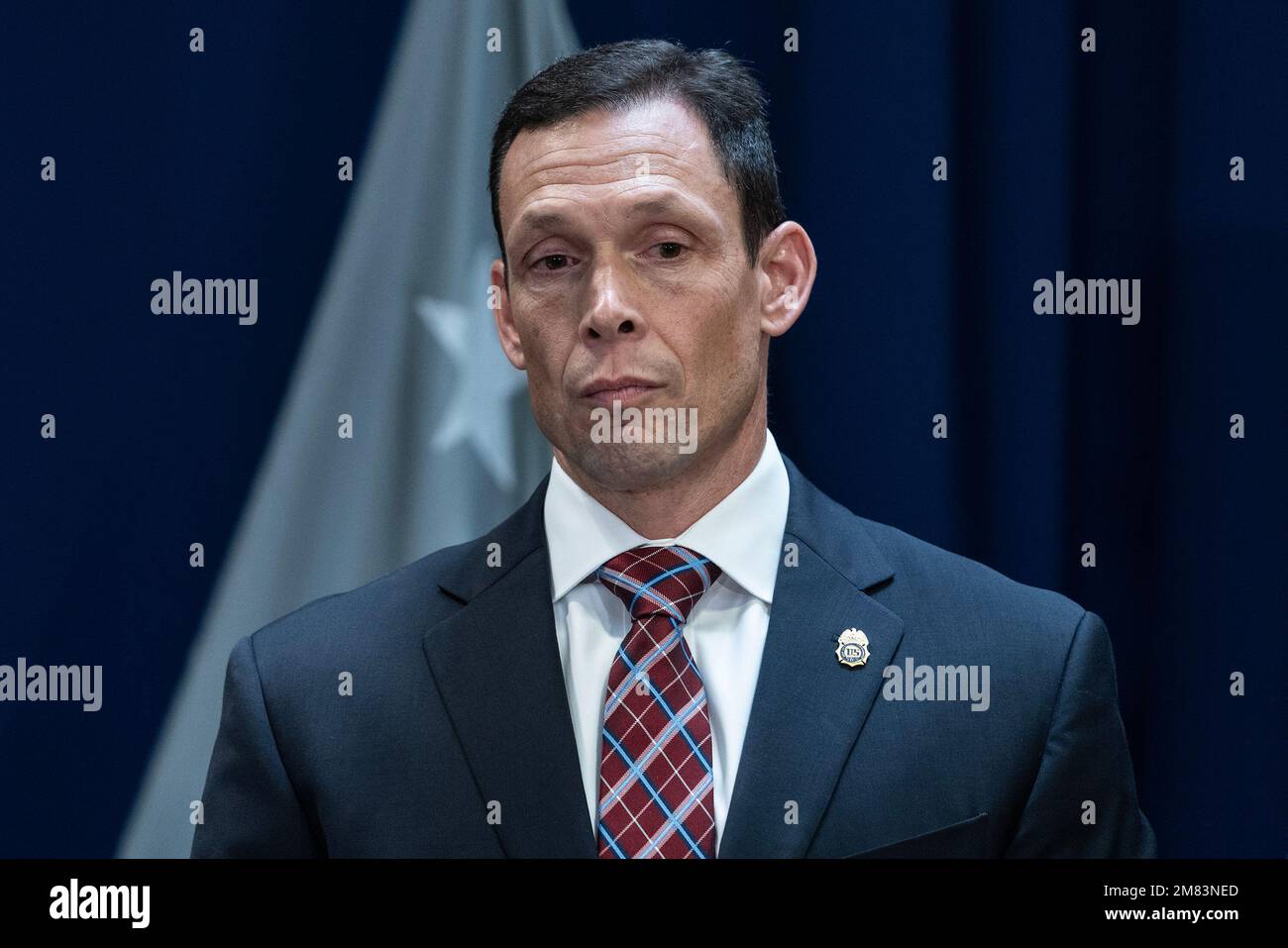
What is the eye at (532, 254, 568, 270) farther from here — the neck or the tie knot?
the tie knot

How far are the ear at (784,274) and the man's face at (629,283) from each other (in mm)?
103

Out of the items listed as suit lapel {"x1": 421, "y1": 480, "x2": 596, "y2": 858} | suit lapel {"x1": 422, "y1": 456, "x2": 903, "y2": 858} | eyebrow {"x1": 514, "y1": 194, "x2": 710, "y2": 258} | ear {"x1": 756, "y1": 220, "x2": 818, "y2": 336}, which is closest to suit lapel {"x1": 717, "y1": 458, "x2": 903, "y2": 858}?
suit lapel {"x1": 422, "y1": 456, "x2": 903, "y2": 858}

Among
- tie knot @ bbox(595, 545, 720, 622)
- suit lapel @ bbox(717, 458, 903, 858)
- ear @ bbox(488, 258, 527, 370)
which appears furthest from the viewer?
ear @ bbox(488, 258, 527, 370)

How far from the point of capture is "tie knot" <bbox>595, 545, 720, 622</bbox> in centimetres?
225

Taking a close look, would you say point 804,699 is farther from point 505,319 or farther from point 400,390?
point 400,390

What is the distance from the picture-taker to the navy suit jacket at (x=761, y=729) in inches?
85.7

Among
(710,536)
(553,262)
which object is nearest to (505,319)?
(553,262)

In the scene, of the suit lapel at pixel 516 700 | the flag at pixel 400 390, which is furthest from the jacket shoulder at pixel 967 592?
the flag at pixel 400 390

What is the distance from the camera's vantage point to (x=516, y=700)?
221cm

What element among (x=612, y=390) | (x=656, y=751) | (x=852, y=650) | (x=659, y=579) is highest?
(x=612, y=390)

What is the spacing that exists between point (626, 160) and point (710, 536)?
2.01 ft

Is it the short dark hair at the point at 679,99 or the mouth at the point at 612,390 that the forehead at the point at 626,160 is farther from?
the mouth at the point at 612,390

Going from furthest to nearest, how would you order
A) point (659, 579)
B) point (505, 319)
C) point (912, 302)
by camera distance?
point (912, 302)
point (505, 319)
point (659, 579)

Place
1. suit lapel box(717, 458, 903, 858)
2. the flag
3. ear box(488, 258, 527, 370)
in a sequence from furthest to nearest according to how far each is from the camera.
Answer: the flag, ear box(488, 258, 527, 370), suit lapel box(717, 458, 903, 858)
